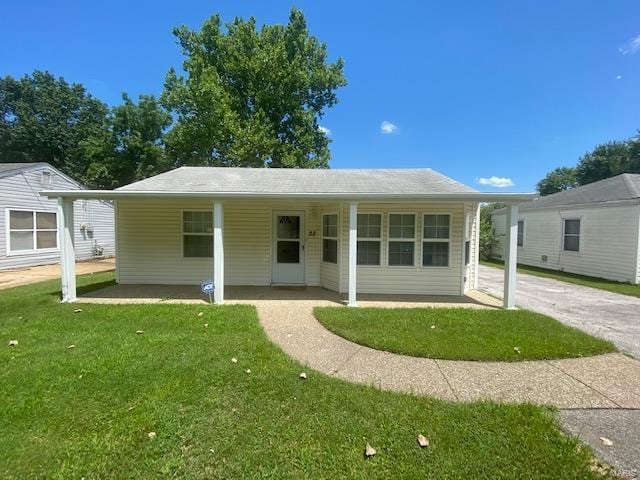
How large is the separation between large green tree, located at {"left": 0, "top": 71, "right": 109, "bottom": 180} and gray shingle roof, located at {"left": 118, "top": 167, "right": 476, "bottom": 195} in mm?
27706

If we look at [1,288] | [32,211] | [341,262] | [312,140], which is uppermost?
[312,140]

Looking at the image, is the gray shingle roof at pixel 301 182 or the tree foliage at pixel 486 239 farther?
the tree foliage at pixel 486 239

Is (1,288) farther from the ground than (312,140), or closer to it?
closer to it

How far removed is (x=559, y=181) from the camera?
147 feet

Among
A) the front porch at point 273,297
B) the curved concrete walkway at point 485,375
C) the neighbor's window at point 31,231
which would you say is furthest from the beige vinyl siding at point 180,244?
the neighbor's window at point 31,231

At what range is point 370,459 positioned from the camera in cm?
239

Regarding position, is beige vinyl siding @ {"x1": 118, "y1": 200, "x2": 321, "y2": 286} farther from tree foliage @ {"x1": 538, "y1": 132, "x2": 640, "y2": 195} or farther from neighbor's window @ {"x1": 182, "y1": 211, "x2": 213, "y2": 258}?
tree foliage @ {"x1": 538, "y1": 132, "x2": 640, "y2": 195}

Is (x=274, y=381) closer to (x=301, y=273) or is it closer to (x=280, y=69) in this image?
(x=301, y=273)

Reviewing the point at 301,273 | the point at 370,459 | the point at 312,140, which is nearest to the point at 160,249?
the point at 301,273

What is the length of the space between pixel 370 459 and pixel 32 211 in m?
16.9

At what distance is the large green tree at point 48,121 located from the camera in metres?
31.6

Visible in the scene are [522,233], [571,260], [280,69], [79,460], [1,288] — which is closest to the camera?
[79,460]

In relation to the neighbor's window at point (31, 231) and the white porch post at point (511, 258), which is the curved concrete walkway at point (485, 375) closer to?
the white porch post at point (511, 258)

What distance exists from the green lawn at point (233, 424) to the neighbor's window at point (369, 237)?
14.8ft
